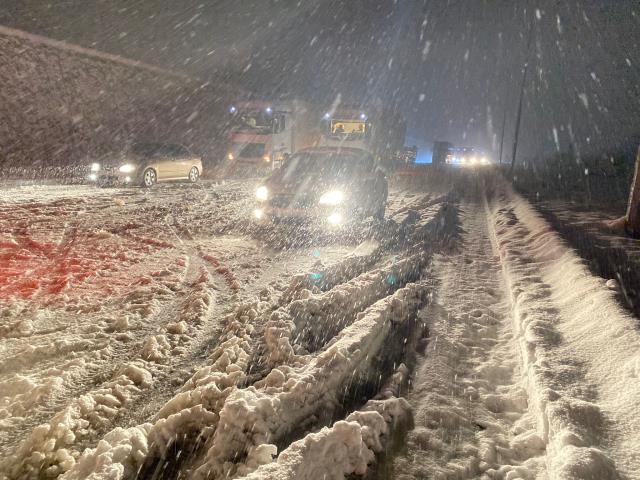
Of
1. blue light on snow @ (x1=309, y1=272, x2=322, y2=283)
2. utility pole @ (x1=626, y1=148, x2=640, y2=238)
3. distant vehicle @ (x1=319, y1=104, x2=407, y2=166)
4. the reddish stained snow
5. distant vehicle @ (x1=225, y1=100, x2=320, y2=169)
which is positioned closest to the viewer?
the reddish stained snow

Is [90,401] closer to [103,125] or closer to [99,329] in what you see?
[99,329]

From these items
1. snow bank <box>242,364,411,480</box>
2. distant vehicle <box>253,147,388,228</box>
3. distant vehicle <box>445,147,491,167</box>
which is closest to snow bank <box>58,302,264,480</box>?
snow bank <box>242,364,411,480</box>

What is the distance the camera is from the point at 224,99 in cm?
3800

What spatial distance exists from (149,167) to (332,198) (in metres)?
11.0

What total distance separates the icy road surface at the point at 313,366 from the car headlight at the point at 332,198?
5.28 ft

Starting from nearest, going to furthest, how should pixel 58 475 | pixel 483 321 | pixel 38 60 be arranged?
pixel 58 475
pixel 483 321
pixel 38 60

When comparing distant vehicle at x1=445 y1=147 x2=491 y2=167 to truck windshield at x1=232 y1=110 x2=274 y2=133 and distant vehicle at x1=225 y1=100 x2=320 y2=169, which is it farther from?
truck windshield at x1=232 y1=110 x2=274 y2=133

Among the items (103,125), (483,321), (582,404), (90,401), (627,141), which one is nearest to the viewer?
(582,404)

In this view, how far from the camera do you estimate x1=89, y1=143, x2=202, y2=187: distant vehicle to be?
15742mm

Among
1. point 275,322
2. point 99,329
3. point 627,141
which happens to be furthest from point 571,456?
point 627,141

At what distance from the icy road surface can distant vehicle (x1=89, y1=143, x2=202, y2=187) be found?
9515 millimetres

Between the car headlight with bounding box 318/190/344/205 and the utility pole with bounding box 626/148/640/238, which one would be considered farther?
the car headlight with bounding box 318/190/344/205

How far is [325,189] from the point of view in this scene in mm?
8258

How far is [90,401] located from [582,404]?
3.23 meters
